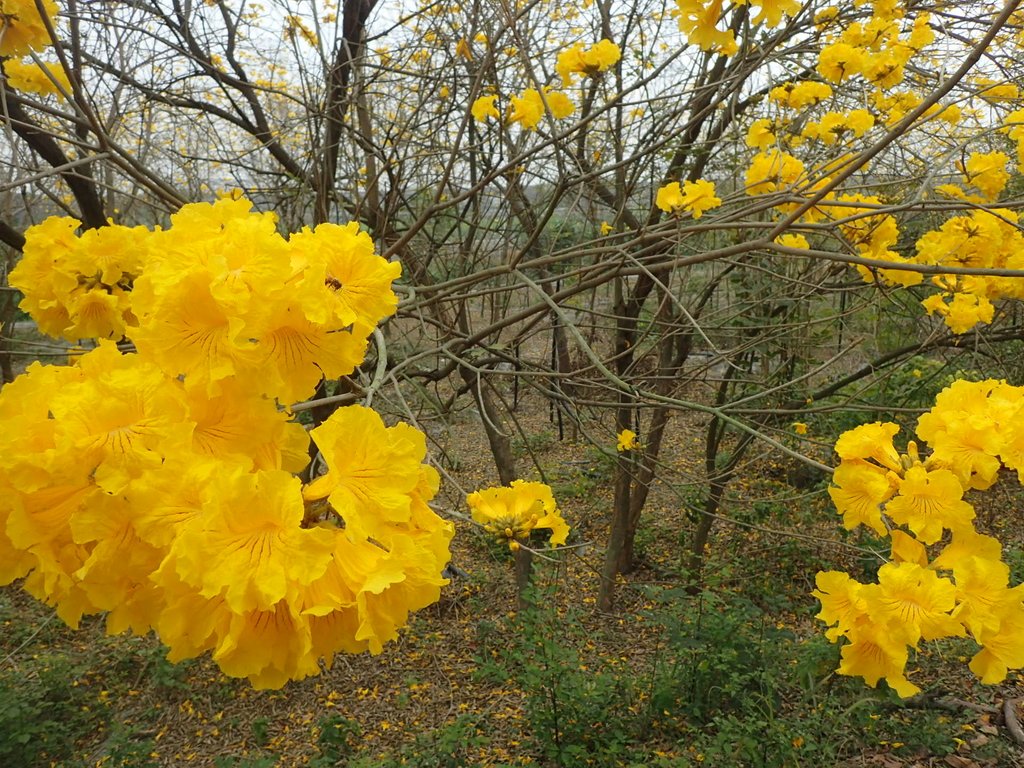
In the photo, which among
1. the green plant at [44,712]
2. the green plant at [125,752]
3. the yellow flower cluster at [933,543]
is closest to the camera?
the yellow flower cluster at [933,543]

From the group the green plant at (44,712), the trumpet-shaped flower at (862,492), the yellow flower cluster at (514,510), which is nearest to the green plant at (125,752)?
the green plant at (44,712)

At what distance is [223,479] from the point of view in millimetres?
684

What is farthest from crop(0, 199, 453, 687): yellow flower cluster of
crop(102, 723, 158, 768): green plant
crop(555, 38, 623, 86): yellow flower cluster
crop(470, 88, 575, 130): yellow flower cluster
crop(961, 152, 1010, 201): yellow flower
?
crop(102, 723, 158, 768): green plant

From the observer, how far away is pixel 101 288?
4.74 ft

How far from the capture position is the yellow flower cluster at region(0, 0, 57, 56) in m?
1.66

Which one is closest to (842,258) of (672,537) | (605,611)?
(605,611)

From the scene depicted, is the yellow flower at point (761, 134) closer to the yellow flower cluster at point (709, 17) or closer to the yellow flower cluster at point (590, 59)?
the yellow flower cluster at point (590, 59)

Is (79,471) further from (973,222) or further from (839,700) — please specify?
(839,700)

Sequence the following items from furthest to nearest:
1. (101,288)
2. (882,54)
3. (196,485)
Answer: (882,54) → (101,288) → (196,485)

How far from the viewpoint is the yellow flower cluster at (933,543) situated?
1.18 m

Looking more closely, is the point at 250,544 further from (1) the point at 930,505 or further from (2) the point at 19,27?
(2) the point at 19,27

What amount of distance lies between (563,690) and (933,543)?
8.99ft

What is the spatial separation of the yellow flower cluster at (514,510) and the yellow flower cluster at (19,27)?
1577 mm

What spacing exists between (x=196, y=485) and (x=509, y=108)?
2.97 metres
